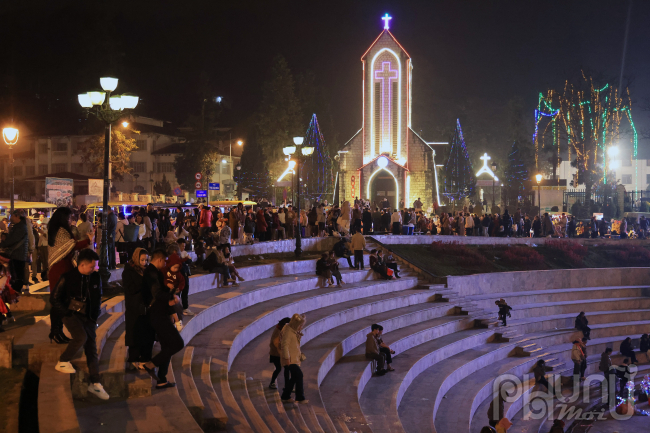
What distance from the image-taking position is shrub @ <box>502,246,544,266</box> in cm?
2652

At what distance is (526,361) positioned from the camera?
56.0 feet

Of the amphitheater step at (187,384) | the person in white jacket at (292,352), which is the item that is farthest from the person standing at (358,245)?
the amphitheater step at (187,384)

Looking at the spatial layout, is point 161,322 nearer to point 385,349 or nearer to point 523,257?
point 385,349

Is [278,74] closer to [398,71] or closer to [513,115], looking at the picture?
[398,71]

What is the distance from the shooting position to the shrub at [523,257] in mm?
26516

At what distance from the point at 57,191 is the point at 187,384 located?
38.0 feet

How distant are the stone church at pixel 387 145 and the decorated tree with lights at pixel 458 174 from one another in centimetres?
149

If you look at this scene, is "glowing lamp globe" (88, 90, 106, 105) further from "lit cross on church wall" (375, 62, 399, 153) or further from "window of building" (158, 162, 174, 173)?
"window of building" (158, 162, 174, 173)

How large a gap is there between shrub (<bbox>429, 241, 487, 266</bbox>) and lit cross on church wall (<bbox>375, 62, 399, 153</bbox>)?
70.3 feet

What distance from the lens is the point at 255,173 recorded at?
5466 centimetres

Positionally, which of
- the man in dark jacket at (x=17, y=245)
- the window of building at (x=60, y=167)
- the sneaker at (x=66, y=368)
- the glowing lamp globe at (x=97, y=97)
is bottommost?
the sneaker at (x=66, y=368)

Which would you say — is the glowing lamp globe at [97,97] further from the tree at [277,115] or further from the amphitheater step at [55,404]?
the tree at [277,115]

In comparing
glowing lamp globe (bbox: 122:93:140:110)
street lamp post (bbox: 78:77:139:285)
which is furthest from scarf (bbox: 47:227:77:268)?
glowing lamp globe (bbox: 122:93:140:110)

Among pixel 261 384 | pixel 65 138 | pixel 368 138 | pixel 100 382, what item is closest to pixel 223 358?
pixel 261 384
